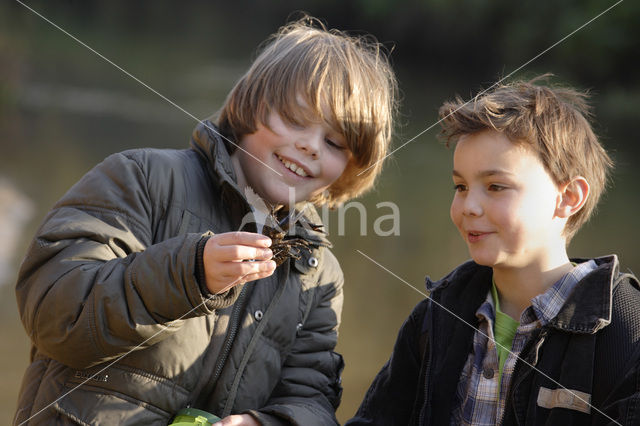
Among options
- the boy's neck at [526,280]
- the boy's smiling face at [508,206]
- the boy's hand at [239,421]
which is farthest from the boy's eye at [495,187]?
the boy's hand at [239,421]

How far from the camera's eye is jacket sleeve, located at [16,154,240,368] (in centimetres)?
185

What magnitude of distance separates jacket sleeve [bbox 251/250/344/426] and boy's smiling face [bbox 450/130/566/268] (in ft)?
1.86

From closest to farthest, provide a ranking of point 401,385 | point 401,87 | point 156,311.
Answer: point 156,311 < point 401,385 < point 401,87

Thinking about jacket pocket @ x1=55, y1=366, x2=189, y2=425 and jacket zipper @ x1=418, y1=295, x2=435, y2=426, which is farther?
jacket zipper @ x1=418, y1=295, x2=435, y2=426

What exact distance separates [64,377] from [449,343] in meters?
1.02

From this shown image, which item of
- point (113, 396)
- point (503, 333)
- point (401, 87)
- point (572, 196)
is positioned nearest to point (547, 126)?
point (572, 196)

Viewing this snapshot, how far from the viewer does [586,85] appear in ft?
44.3

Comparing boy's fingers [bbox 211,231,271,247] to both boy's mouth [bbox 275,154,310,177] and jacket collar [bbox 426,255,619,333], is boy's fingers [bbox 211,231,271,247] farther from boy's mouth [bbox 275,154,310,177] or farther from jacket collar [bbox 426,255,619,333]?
jacket collar [bbox 426,255,619,333]

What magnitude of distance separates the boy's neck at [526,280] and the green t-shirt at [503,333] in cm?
2

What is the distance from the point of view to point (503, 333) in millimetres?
2092

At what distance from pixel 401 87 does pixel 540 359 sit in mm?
13459

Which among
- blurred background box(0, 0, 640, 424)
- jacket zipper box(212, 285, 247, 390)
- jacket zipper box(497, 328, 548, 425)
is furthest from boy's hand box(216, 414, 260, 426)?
blurred background box(0, 0, 640, 424)

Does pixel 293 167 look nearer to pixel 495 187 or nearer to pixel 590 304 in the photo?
pixel 495 187

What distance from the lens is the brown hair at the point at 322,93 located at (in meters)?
2.33
